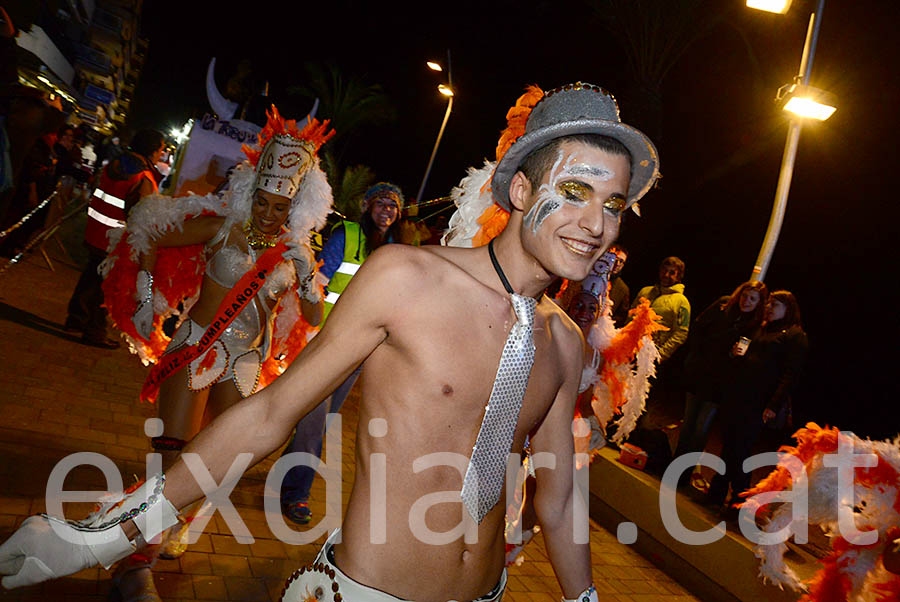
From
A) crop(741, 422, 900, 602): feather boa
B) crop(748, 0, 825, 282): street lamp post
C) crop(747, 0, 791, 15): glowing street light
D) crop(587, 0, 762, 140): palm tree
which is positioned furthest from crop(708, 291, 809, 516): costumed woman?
crop(587, 0, 762, 140): palm tree

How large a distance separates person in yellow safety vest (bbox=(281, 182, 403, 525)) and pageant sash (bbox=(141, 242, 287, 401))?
0.83 m

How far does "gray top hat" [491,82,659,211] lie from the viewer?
5.94 ft

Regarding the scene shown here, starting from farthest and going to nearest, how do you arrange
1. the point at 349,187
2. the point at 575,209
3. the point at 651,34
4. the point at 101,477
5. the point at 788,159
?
the point at 349,187, the point at 651,34, the point at 788,159, the point at 101,477, the point at 575,209

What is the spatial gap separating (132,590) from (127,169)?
18.8 ft

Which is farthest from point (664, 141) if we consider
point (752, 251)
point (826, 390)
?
point (826, 390)

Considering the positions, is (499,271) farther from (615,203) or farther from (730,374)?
(730,374)

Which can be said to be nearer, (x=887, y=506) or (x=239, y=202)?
(x=887, y=506)

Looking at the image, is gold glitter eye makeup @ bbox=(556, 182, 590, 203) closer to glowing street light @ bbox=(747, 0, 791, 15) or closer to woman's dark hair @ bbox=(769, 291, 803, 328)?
woman's dark hair @ bbox=(769, 291, 803, 328)

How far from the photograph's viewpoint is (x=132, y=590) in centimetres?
289

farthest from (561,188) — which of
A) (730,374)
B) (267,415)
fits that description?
(730,374)

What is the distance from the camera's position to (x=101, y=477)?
13.7 feet

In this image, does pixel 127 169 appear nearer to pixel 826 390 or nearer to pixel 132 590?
pixel 132 590

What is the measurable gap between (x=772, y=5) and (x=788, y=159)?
5.63 ft

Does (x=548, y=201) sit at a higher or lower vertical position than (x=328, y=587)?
higher
